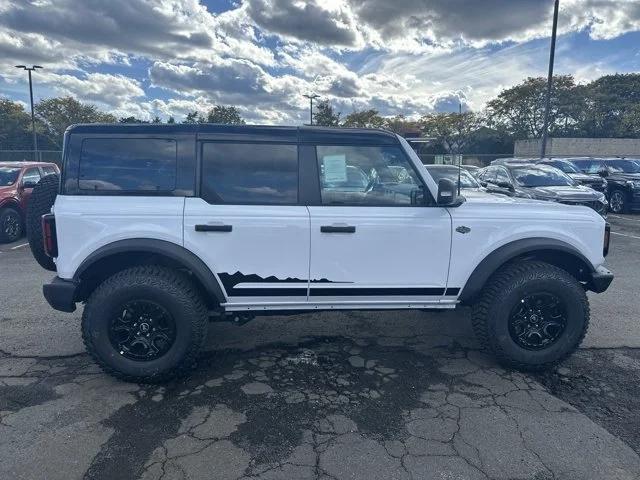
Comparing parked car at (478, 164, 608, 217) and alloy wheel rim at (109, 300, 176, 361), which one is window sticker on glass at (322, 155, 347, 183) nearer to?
alloy wheel rim at (109, 300, 176, 361)

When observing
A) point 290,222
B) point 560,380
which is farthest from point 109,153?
point 560,380

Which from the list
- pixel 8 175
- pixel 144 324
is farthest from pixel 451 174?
pixel 8 175

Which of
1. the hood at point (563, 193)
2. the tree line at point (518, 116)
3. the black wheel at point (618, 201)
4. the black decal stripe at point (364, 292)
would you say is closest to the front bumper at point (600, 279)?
the black decal stripe at point (364, 292)

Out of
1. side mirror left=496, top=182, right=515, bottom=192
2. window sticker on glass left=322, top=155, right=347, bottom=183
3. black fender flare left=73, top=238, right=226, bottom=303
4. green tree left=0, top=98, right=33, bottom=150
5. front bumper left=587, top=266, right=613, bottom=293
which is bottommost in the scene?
front bumper left=587, top=266, right=613, bottom=293

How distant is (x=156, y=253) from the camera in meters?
3.23

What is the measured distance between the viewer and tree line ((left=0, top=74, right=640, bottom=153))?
45250 mm

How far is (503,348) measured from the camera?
11.3 ft

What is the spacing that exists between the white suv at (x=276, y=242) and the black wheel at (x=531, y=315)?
0.03 ft

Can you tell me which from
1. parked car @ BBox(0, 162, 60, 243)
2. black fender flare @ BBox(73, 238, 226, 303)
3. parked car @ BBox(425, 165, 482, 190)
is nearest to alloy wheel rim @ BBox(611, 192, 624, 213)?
parked car @ BBox(425, 165, 482, 190)

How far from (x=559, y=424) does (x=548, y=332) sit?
0.87 meters

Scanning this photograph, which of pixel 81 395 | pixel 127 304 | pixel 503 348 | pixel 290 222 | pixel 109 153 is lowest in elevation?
pixel 81 395

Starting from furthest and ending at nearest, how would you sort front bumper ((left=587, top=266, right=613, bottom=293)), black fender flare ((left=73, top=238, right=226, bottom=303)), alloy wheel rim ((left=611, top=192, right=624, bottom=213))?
alloy wheel rim ((left=611, top=192, right=624, bottom=213)), front bumper ((left=587, top=266, right=613, bottom=293)), black fender flare ((left=73, top=238, right=226, bottom=303))

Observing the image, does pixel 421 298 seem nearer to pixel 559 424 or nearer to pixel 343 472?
pixel 559 424

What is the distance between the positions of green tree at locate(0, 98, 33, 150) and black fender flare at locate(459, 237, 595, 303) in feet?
165
